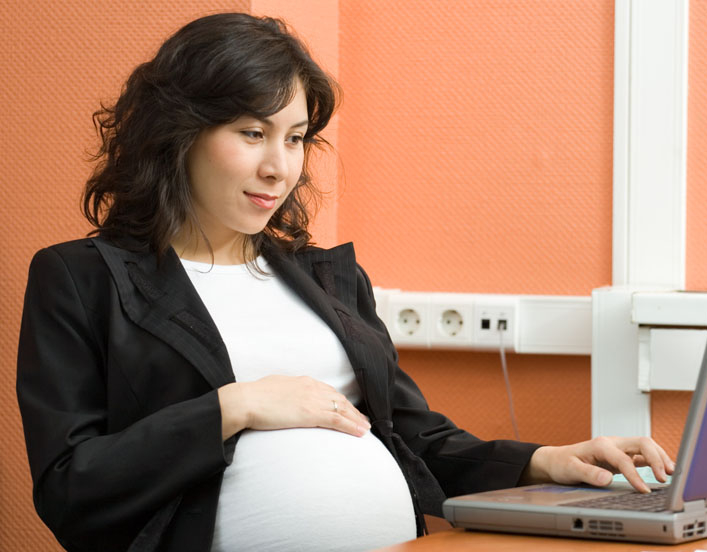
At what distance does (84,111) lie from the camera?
71.9 inches

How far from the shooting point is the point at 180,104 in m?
1.37

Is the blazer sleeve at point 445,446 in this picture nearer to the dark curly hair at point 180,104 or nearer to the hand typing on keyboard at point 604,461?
the hand typing on keyboard at point 604,461

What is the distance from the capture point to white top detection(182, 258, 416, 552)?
3.97ft

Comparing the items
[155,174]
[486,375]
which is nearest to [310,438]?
[155,174]

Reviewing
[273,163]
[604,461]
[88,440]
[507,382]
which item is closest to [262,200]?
[273,163]

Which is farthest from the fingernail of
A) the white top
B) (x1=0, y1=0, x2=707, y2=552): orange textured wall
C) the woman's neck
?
(x1=0, y1=0, x2=707, y2=552): orange textured wall

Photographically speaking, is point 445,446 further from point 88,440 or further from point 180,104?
point 180,104

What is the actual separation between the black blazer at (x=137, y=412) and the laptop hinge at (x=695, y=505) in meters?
0.36

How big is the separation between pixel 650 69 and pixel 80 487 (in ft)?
4.70

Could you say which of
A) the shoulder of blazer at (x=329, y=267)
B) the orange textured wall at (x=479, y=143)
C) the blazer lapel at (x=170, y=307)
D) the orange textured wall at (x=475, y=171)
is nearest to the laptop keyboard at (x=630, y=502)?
the blazer lapel at (x=170, y=307)

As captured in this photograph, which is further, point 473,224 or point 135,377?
point 473,224

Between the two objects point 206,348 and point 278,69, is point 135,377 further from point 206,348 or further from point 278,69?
point 278,69

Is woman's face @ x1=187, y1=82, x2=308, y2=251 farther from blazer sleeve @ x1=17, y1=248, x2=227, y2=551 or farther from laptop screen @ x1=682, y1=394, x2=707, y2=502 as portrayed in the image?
laptop screen @ x1=682, y1=394, x2=707, y2=502

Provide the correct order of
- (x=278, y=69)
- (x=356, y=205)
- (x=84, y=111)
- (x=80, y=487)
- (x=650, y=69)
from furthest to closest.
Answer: (x=356, y=205), (x=650, y=69), (x=84, y=111), (x=278, y=69), (x=80, y=487)
